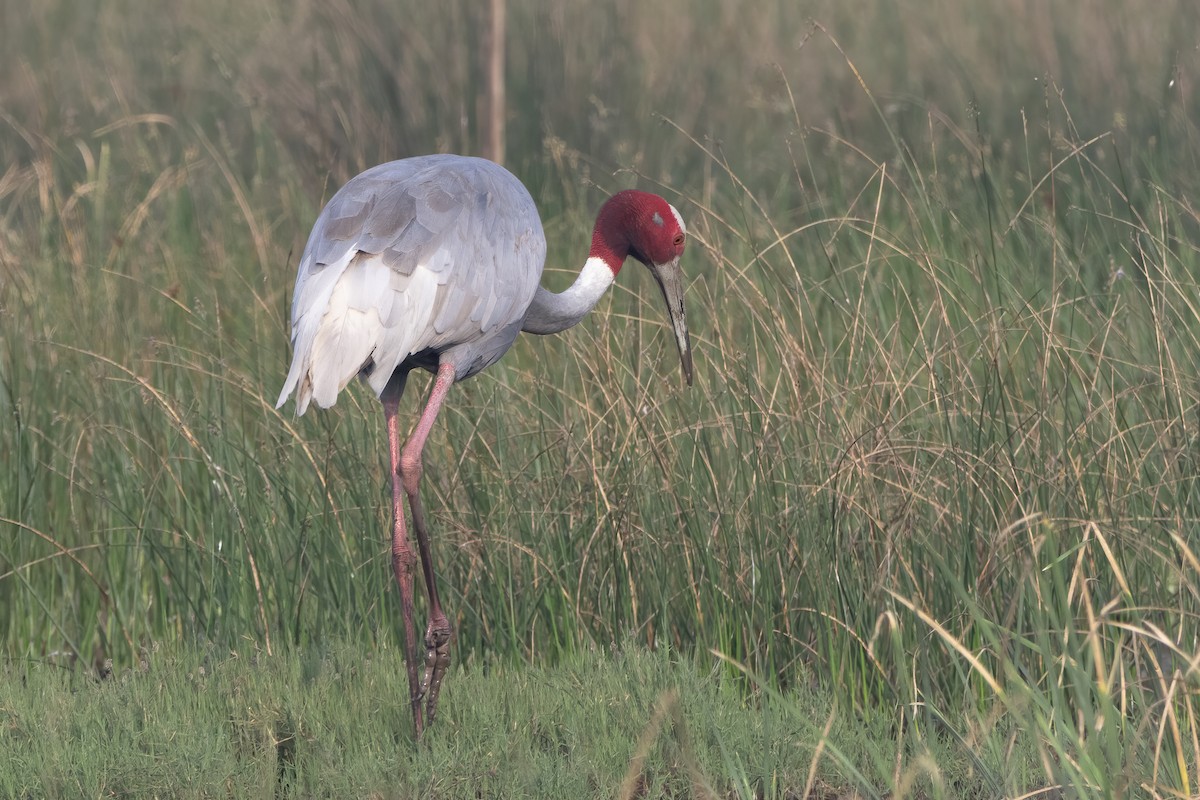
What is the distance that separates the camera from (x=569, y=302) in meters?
4.49

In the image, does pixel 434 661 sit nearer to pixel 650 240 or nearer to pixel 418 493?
pixel 418 493

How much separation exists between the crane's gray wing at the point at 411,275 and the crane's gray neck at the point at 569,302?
189mm

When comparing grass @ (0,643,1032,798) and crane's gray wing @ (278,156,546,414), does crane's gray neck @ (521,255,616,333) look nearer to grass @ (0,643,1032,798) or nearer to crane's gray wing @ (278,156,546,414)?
crane's gray wing @ (278,156,546,414)

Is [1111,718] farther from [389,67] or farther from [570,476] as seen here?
[389,67]

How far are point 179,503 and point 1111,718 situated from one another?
316cm

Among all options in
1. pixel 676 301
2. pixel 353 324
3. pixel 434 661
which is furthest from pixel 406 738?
pixel 676 301

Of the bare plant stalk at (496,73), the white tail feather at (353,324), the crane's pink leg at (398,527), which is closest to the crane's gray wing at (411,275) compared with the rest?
the white tail feather at (353,324)

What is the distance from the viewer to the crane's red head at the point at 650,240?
4594mm

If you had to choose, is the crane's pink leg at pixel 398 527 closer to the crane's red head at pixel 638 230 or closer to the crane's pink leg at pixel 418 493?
the crane's pink leg at pixel 418 493

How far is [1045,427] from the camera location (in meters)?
4.32

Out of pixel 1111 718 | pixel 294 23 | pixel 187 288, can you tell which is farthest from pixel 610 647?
pixel 294 23

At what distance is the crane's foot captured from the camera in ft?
12.3

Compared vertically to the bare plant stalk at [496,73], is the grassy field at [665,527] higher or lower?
lower

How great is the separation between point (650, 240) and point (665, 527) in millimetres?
809
